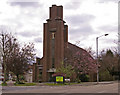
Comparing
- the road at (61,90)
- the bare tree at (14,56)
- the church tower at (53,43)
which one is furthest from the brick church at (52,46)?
the road at (61,90)

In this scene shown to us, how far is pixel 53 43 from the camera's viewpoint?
61.4 metres

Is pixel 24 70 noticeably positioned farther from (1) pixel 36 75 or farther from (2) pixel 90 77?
(2) pixel 90 77

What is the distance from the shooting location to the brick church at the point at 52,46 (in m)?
60.1

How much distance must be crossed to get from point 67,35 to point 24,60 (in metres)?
26.9

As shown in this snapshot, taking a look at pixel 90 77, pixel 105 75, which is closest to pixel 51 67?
pixel 90 77

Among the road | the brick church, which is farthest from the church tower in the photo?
the road

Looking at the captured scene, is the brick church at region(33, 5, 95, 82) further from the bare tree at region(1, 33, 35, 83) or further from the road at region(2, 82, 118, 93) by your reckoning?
the road at region(2, 82, 118, 93)

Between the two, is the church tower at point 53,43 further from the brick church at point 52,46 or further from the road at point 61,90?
the road at point 61,90

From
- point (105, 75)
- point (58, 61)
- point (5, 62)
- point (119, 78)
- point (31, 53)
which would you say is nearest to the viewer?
point (5, 62)

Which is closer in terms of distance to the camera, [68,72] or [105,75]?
[68,72]

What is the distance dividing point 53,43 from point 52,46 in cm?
83

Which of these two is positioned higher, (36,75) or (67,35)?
(67,35)

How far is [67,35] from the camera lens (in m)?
67.2

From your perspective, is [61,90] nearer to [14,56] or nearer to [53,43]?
[14,56]
